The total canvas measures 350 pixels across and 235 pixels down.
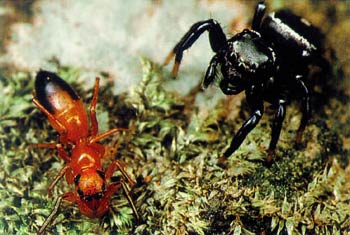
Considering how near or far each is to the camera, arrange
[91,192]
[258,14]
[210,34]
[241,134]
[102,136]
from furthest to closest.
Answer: [258,14]
[210,34]
[102,136]
[241,134]
[91,192]

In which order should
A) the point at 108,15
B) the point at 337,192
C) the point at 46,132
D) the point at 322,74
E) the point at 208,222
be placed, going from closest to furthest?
1. the point at 208,222
2. the point at 337,192
3. the point at 46,132
4. the point at 322,74
5. the point at 108,15

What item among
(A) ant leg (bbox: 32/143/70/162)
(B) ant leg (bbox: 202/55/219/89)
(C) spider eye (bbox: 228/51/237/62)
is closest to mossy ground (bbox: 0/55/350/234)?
(A) ant leg (bbox: 32/143/70/162)

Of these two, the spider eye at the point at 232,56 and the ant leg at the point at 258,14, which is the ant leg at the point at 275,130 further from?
the ant leg at the point at 258,14

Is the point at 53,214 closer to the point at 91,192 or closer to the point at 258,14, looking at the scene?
the point at 91,192

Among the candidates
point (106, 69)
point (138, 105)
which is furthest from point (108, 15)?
point (138, 105)

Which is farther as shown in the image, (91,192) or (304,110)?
(304,110)

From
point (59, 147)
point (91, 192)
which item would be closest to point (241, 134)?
point (91, 192)

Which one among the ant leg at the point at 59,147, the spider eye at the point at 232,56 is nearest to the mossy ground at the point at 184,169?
the ant leg at the point at 59,147

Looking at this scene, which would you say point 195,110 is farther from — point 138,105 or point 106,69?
point 106,69
